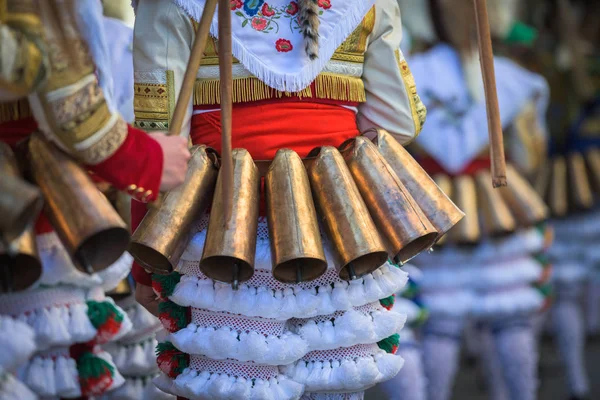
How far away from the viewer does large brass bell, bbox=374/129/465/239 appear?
2717mm

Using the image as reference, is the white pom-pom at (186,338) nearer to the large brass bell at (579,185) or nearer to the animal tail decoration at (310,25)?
the animal tail decoration at (310,25)

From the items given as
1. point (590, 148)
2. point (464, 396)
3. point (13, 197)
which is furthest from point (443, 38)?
point (13, 197)

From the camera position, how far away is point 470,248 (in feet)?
16.9

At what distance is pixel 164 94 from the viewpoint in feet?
9.27

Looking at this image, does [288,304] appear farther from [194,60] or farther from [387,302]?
[194,60]

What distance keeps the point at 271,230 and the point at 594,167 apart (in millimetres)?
4338

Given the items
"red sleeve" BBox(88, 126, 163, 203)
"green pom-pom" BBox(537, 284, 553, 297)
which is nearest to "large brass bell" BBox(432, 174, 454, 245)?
"green pom-pom" BBox(537, 284, 553, 297)

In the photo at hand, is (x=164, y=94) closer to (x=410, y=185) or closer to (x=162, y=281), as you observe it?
(x=162, y=281)

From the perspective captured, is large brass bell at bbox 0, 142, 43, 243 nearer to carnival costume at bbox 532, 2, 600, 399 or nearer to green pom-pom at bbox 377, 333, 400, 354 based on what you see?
green pom-pom at bbox 377, 333, 400, 354

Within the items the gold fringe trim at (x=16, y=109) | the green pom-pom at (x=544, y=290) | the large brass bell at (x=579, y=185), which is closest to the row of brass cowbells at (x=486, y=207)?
the green pom-pom at (x=544, y=290)

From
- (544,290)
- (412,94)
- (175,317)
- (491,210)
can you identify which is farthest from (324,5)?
(544,290)

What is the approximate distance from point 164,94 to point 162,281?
1.72 ft

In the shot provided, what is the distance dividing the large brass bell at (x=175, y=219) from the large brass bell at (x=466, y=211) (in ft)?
8.43

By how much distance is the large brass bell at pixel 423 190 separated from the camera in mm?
2717
